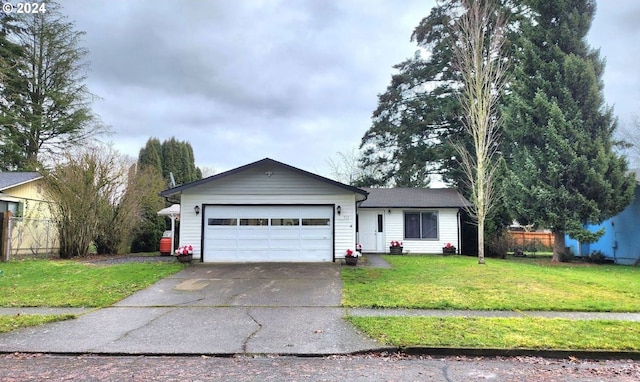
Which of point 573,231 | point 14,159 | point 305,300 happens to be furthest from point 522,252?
point 14,159

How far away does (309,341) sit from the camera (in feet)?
18.8

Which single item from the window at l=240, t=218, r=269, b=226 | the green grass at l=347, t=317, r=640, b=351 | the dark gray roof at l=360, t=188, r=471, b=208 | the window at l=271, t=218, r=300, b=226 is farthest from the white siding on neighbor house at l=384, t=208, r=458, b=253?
the green grass at l=347, t=317, r=640, b=351

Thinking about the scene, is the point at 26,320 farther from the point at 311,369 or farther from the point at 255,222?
the point at 255,222

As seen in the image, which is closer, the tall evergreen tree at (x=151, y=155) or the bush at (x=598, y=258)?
the bush at (x=598, y=258)

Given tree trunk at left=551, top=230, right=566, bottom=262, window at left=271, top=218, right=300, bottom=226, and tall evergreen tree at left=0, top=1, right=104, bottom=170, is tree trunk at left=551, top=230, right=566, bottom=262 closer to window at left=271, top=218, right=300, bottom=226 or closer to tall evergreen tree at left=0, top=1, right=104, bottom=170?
window at left=271, top=218, right=300, bottom=226

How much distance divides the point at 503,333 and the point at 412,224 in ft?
44.9

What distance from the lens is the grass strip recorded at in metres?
6.30

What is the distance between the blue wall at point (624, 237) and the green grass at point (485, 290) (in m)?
5.39

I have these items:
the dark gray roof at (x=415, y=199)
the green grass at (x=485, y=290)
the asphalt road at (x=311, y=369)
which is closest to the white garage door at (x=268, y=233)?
the green grass at (x=485, y=290)

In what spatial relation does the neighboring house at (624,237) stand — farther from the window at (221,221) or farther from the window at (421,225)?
the window at (221,221)

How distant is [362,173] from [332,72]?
15.9 metres

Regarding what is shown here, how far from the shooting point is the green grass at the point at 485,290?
7.84m

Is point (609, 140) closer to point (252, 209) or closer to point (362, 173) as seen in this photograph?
point (252, 209)

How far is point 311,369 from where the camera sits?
468cm
